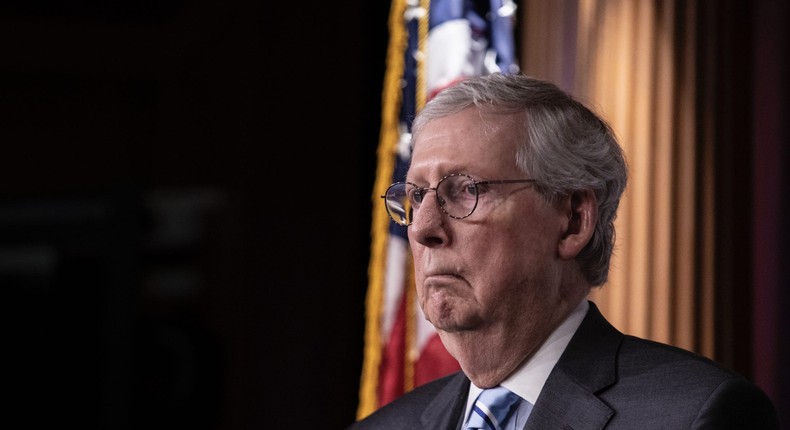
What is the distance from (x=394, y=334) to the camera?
2.75 m

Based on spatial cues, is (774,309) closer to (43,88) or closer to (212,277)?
(212,277)

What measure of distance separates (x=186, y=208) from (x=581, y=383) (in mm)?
3779

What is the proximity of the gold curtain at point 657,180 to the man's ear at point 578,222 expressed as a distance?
598mm

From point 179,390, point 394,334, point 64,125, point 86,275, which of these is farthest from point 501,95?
point 64,125

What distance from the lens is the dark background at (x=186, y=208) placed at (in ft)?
12.3

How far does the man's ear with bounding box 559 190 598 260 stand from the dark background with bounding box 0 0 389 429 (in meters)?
2.18

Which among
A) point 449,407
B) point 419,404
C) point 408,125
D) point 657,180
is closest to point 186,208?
point 408,125

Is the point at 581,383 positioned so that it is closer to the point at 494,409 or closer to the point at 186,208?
the point at 494,409

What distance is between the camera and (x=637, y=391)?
1.44 metres

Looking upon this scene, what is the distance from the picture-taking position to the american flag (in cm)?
264

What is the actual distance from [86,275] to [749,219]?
164 inches

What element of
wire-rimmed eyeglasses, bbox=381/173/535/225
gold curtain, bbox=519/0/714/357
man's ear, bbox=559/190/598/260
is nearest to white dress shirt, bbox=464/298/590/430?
man's ear, bbox=559/190/598/260

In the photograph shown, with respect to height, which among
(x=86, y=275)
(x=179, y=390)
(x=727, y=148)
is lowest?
(x=179, y=390)

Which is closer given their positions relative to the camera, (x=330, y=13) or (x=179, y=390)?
(x=330, y=13)
